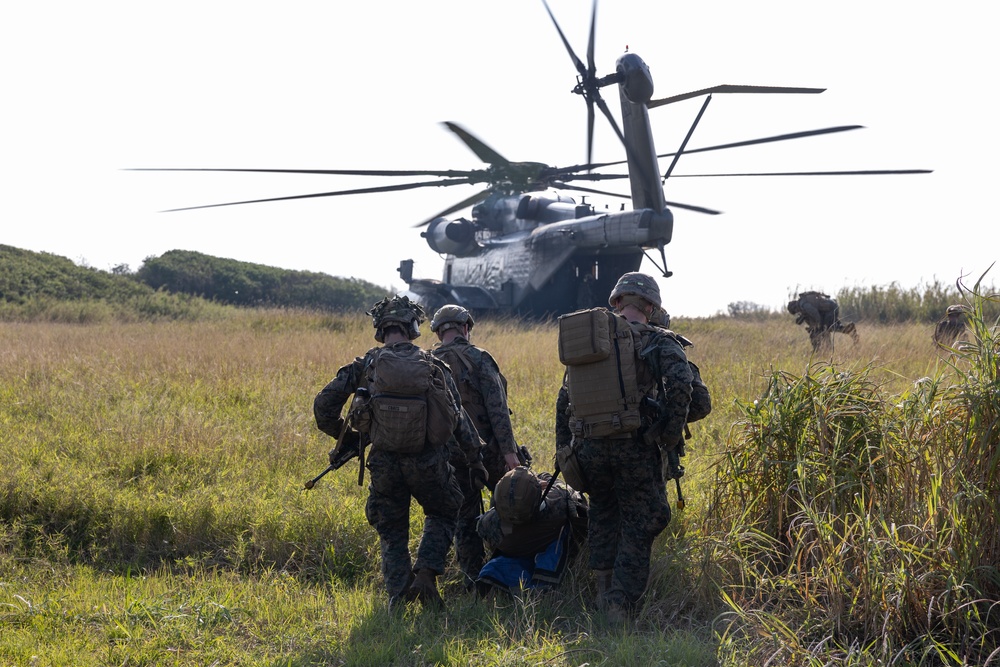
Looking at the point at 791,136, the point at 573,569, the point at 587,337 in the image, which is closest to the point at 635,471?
the point at 587,337

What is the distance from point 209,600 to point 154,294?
2851 cm

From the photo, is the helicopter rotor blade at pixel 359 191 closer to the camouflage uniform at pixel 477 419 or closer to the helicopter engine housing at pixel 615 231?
the helicopter engine housing at pixel 615 231

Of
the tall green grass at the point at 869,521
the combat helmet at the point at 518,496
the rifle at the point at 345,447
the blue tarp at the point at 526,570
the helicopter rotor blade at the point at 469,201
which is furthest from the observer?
the helicopter rotor blade at the point at 469,201

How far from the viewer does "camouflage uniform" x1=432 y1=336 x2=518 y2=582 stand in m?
5.49

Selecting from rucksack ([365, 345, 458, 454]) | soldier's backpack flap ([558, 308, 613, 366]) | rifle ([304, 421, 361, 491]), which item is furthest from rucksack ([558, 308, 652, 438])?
rifle ([304, 421, 361, 491])

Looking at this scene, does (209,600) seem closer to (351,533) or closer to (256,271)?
(351,533)

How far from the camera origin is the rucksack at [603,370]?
14.6 ft

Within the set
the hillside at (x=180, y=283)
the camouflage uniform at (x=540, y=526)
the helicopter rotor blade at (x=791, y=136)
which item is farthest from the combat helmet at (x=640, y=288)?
the hillside at (x=180, y=283)

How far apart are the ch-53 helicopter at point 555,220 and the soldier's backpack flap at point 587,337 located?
808cm

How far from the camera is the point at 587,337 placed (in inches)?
175

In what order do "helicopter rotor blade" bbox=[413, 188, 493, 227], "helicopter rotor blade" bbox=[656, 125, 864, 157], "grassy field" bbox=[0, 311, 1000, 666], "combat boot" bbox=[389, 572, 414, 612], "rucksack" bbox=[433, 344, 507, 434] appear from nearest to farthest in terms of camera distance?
"grassy field" bbox=[0, 311, 1000, 666] → "combat boot" bbox=[389, 572, 414, 612] → "rucksack" bbox=[433, 344, 507, 434] → "helicopter rotor blade" bbox=[656, 125, 864, 157] → "helicopter rotor blade" bbox=[413, 188, 493, 227]

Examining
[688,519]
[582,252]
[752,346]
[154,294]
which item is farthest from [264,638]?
[154,294]

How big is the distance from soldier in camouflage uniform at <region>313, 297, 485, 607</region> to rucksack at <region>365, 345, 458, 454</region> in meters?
0.09

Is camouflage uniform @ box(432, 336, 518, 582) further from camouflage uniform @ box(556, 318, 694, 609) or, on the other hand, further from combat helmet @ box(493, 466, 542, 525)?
camouflage uniform @ box(556, 318, 694, 609)
